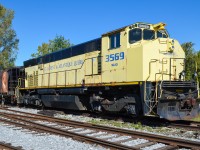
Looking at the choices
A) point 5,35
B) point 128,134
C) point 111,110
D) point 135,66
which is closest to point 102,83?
point 111,110

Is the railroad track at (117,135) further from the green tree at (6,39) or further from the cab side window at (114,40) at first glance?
the green tree at (6,39)

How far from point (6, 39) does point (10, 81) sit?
80.5 feet

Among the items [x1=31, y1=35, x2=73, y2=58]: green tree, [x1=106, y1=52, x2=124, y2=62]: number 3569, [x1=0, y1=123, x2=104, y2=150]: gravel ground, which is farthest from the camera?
[x1=31, y1=35, x2=73, y2=58]: green tree

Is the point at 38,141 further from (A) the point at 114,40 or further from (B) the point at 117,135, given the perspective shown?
(A) the point at 114,40

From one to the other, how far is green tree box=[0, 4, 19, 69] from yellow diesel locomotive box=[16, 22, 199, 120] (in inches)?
1267

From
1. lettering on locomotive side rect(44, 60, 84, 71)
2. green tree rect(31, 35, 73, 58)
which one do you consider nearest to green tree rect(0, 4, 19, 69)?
green tree rect(31, 35, 73, 58)

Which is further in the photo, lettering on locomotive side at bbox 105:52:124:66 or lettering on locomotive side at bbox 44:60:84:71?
lettering on locomotive side at bbox 44:60:84:71

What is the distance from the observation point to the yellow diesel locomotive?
10461 millimetres

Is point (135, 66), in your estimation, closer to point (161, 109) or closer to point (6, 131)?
point (161, 109)

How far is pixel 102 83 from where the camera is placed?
12.7 meters

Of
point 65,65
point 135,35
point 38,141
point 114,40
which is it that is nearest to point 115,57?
point 114,40

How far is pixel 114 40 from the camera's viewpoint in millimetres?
12195

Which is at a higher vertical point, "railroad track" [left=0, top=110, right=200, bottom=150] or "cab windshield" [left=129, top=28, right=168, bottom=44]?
"cab windshield" [left=129, top=28, right=168, bottom=44]

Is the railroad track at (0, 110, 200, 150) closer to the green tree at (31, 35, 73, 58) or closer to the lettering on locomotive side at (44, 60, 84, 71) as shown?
the lettering on locomotive side at (44, 60, 84, 71)
